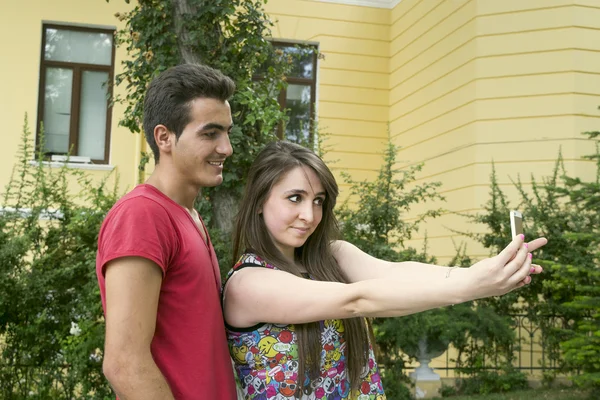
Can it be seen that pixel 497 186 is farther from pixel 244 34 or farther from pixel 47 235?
pixel 47 235

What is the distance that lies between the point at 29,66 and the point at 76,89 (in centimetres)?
69

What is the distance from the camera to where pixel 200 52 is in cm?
504

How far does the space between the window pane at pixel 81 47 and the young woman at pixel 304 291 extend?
27.6 ft

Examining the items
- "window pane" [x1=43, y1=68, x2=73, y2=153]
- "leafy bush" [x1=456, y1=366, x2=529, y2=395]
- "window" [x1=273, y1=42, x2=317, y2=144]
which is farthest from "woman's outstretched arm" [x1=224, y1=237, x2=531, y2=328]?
"window pane" [x1=43, y1=68, x2=73, y2=153]

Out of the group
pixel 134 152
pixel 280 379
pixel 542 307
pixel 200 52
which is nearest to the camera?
pixel 280 379

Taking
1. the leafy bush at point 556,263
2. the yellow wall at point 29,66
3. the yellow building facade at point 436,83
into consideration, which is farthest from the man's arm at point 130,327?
the yellow wall at point 29,66

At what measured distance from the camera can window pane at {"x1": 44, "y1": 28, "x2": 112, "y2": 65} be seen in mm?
10062

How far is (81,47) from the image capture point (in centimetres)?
1009

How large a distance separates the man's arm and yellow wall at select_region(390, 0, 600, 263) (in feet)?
20.4

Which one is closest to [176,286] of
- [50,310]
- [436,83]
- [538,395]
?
[50,310]

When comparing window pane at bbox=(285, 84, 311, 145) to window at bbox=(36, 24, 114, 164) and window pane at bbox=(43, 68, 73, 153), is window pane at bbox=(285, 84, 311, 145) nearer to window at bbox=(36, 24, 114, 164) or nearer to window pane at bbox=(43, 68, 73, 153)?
window at bbox=(36, 24, 114, 164)

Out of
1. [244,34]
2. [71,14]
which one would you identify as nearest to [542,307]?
[244,34]

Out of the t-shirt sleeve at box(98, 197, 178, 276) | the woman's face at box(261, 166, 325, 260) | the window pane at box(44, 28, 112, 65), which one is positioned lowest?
the t-shirt sleeve at box(98, 197, 178, 276)

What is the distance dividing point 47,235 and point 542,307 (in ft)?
15.5
